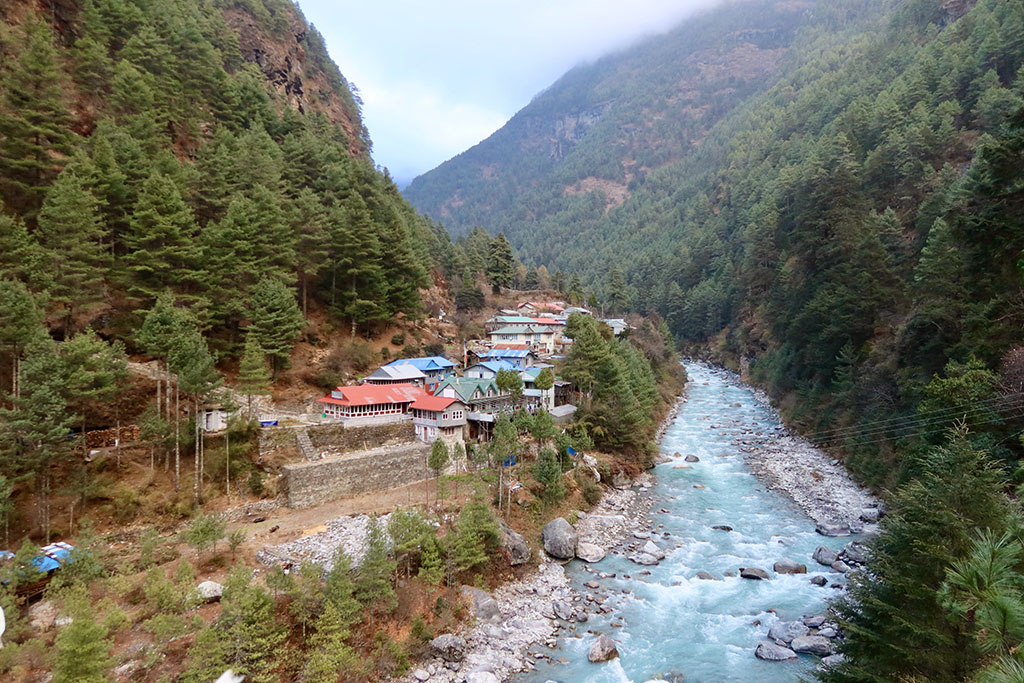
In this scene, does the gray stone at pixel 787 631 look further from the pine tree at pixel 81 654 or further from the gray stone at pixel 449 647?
the pine tree at pixel 81 654

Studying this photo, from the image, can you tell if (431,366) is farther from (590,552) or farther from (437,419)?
(590,552)

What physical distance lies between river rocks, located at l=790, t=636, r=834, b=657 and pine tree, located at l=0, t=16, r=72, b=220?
112ft

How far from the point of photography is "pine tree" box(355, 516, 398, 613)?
51.5 ft

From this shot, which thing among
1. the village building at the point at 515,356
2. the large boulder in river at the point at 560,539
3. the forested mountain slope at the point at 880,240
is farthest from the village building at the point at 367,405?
the forested mountain slope at the point at 880,240

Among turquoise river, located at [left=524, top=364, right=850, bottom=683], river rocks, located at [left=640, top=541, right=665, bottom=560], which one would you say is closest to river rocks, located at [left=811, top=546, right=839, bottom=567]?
turquoise river, located at [left=524, top=364, right=850, bottom=683]

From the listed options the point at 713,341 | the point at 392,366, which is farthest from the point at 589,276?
the point at 392,366

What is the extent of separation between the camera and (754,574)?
66.5ft

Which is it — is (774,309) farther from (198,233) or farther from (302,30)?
(302,30)

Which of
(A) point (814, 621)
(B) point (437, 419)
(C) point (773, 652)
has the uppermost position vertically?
(B) point (437, 419)

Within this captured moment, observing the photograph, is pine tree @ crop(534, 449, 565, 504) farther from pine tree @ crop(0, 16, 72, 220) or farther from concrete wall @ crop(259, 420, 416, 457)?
pine tree @ crop(0, 16, 72, 220)

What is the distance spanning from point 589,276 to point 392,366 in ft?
327

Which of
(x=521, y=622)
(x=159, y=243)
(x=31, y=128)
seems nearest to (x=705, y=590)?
(x=521, y=622)

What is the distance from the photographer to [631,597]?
19.5 meters

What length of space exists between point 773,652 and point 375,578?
43.0 ft
